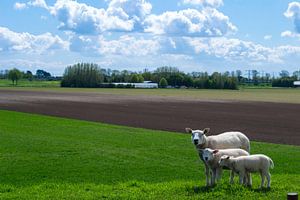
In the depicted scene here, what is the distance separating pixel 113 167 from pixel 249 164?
7671 mm

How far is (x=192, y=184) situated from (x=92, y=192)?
2858mm

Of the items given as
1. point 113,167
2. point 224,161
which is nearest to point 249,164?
point 224,161

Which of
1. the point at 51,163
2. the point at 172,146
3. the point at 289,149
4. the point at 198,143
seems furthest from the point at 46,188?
the point at 289,149

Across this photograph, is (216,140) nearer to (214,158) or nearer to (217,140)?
(217,140)

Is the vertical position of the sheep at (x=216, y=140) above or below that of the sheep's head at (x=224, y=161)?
above

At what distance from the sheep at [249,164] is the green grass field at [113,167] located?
45 centimetres

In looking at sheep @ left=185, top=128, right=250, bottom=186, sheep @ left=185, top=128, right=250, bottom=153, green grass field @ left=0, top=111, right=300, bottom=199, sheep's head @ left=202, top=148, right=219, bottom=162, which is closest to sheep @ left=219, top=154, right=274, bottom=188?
sheep's head @ left=202, top=148, right=219, bottom=162

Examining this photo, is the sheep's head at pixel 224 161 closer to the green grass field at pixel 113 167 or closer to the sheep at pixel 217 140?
the green grass field at pixel 113 167

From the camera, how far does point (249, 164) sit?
13844mm

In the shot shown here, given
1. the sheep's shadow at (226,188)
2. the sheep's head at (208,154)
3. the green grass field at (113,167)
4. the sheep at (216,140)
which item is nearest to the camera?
the sheep's shadow at (226,188)

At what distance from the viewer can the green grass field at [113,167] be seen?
14008 mm

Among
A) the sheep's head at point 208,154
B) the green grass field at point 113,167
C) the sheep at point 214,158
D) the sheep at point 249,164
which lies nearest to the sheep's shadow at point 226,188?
the green grass field at point 113,167

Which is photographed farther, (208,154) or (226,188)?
(208,154)

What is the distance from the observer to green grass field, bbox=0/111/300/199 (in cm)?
1401
